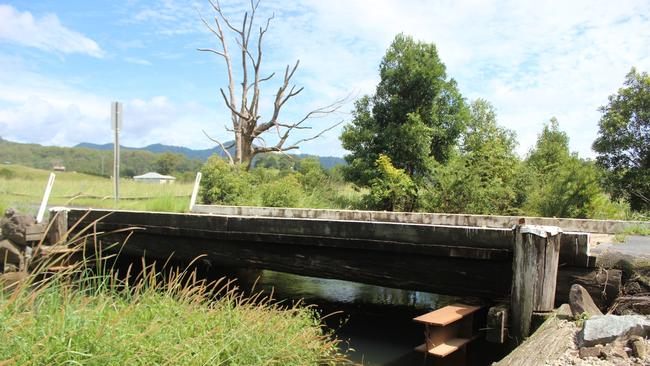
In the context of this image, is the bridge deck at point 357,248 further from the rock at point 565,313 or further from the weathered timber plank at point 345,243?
the rock at point 565,313

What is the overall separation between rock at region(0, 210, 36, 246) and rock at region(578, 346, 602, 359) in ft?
25.3

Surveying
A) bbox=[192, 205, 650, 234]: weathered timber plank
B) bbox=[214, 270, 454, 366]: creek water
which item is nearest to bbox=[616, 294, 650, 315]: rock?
bbox=[214, 270, 454, 366]: creek water

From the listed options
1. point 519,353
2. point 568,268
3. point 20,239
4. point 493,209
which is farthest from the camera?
point 493,209

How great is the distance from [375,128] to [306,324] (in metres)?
11.2

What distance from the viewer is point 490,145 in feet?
50.5

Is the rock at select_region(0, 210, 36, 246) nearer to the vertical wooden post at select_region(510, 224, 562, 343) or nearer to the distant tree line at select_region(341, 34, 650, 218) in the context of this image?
the vertical wooden post at select_region(510, 224, 562, 343)

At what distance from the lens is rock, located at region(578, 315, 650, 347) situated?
3.09 m

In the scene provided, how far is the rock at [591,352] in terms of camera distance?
300cm

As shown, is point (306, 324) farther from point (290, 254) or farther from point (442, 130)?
point (442, 130)

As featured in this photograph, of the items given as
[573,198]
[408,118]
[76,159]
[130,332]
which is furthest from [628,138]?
[76,159]

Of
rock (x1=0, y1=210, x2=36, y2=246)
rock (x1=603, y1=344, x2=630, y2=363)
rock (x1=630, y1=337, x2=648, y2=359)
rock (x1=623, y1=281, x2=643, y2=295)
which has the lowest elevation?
rock (x1=0, y1=210, x2=36, y2=246)

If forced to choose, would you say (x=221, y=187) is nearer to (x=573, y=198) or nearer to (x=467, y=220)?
(x=467, y=220)

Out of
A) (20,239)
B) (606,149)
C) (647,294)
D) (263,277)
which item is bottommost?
(263,277)

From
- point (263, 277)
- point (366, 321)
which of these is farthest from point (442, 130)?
point (366, 321)
